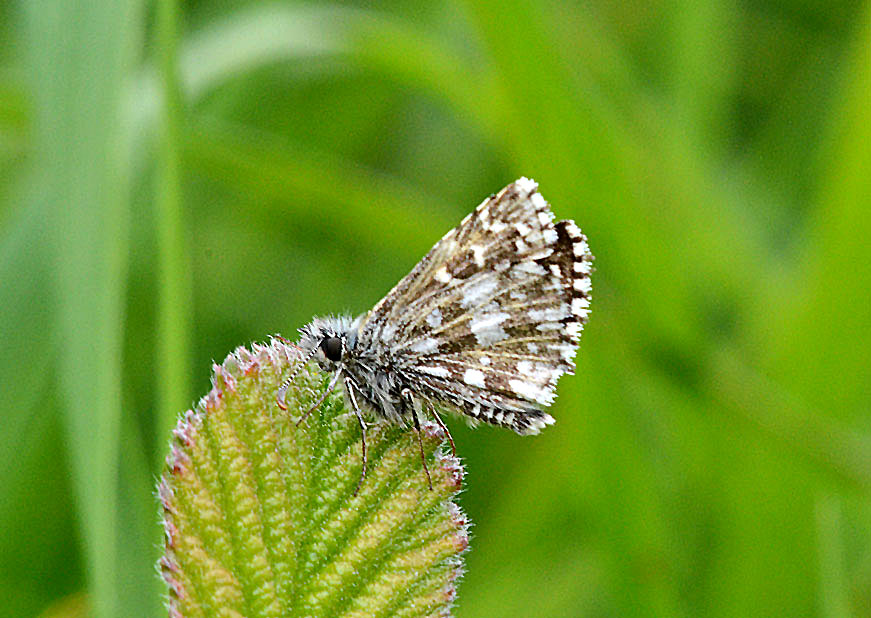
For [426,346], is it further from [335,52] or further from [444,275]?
[335,52]

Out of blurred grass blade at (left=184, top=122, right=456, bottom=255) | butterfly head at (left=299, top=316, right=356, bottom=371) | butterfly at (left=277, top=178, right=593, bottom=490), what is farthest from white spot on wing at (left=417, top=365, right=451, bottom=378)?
blurred grass blade at (left=184, top=122, right=456, bottom=255)

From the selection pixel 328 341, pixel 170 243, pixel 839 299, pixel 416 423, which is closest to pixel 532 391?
pixel 416 423

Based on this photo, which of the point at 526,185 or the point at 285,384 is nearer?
the point at 285,384

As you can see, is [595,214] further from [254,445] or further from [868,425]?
[254,445]

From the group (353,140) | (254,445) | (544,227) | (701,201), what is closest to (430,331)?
(544,227)

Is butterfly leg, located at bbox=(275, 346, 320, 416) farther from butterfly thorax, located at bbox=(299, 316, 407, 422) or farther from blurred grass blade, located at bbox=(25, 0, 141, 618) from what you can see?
blurred grass blade, located at bbox=(25, 0, 141, 618)

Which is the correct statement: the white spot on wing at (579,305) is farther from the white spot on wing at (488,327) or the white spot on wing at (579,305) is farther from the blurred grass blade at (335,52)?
the blurred grass blade at (335,52)
